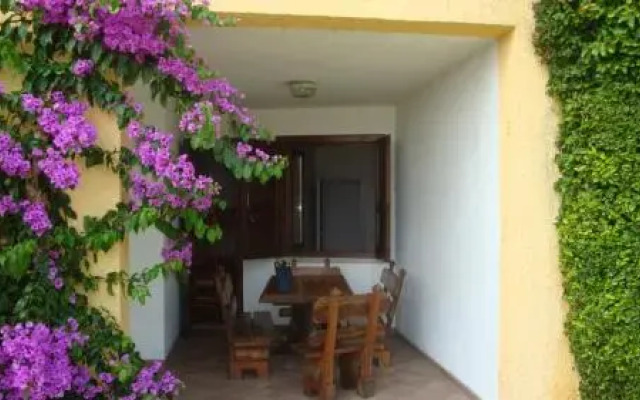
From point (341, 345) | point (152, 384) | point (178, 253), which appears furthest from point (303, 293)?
point (152, 384)

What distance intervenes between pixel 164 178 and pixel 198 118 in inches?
12.9

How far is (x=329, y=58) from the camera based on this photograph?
5109 millimetres

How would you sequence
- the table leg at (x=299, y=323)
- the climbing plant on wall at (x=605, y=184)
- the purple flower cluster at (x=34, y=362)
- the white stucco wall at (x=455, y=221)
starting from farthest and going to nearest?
the table leg at (x=299, y=323)
the white stucco wall at (x=455, y=221)
the climbing plant on wall at (x=605, y=184)
the purple flower cluster at (x=34, y=362)

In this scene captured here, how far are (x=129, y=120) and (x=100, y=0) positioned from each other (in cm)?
60

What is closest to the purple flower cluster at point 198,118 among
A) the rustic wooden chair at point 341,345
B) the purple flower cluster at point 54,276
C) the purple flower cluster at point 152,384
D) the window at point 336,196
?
the purple flower cluster at point 54,276

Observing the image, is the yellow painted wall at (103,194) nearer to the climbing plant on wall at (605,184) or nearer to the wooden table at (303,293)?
the wooden table at (303,293)

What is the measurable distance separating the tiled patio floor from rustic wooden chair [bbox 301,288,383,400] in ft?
0.45

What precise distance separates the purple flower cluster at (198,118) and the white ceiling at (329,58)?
40.4 inches

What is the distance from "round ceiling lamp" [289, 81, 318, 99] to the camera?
20.0ft

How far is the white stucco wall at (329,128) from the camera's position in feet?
25.7

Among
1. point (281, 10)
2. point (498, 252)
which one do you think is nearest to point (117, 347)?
point (281, 10)

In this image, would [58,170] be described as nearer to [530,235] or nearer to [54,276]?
[54,276]

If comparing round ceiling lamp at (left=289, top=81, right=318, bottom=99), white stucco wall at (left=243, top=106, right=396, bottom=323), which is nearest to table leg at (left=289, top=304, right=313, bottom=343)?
white stucco wall at (left=243, top=106, right=396, bottom=323)

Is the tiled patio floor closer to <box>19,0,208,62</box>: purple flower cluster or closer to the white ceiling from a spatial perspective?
the white ceiling
